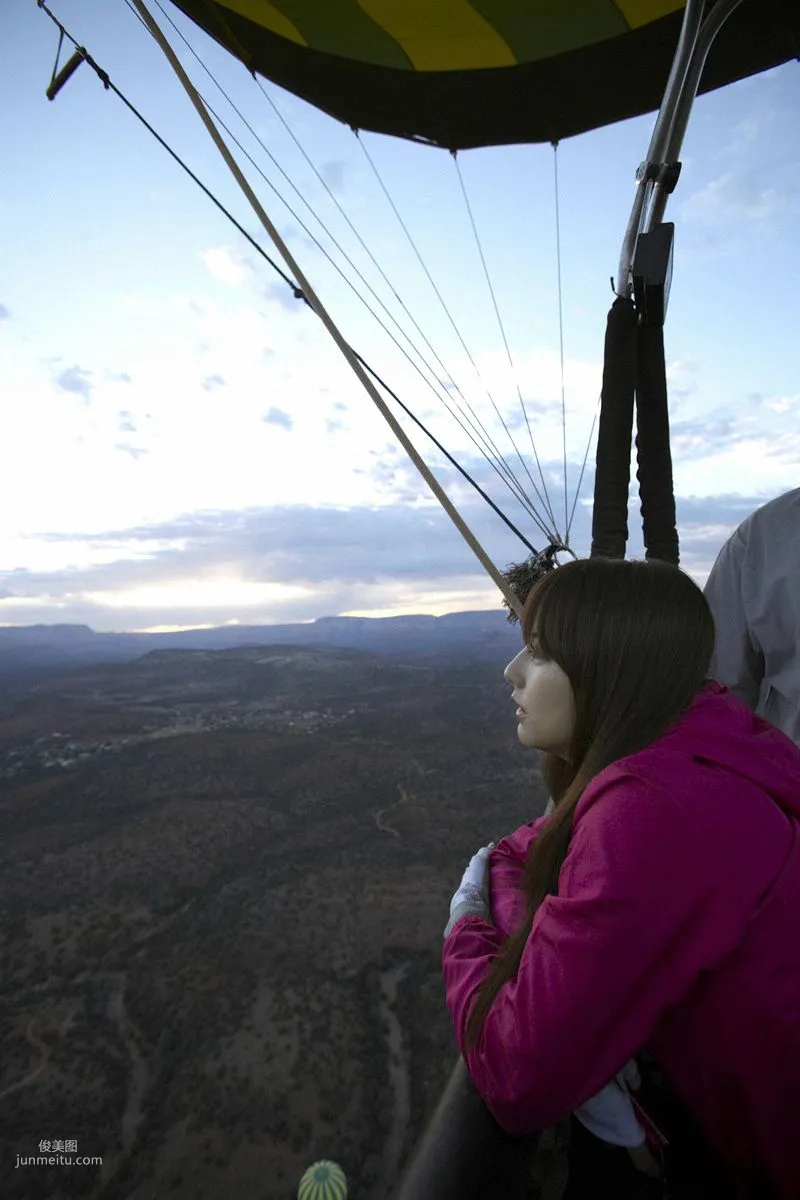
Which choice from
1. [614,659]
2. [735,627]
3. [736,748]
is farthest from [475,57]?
[736,748]

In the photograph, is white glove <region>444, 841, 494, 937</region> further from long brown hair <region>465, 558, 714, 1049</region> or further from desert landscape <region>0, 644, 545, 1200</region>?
desert landscape <region>0, 644, 545, 1200</region>

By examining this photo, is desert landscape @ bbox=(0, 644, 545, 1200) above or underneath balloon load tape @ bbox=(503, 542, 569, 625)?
underneath

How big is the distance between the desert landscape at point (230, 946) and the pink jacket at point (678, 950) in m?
25.9

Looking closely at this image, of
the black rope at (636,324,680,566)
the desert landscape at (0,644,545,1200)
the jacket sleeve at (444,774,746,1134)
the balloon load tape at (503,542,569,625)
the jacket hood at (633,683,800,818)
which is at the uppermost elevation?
the black rope at (636,324,680,566)

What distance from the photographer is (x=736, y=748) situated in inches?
32.7

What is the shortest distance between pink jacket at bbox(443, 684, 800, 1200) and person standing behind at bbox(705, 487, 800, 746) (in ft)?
2.70

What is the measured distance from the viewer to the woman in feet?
2.38

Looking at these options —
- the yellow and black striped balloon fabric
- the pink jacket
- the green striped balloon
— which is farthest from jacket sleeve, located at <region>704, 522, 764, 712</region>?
the green striped balloon

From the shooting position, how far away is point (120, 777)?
193 feet

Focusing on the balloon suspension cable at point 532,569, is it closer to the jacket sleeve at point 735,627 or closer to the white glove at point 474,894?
the jacket sleeve at point 735,627

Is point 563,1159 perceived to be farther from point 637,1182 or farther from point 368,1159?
point 368,1159

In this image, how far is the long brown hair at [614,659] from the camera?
3.15 ft

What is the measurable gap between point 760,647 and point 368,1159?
1164 inches

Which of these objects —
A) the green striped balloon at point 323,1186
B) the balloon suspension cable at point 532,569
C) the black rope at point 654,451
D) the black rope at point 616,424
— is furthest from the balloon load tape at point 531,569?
the green striped balloon at point 323,1186
